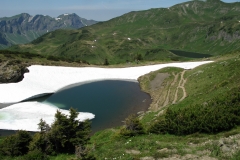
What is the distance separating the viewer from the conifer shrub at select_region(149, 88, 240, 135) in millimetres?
20484

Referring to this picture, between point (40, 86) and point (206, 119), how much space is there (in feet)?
167

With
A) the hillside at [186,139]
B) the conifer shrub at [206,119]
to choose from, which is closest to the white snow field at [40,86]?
the hillside at [186,139]

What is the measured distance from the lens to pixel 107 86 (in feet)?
216

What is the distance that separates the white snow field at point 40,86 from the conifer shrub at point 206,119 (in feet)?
73.0

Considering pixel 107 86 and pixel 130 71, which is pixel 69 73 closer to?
pixel 107 86

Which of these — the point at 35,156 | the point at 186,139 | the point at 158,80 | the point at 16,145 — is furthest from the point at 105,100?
the point at 186,139

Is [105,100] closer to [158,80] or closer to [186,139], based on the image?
[158,80]

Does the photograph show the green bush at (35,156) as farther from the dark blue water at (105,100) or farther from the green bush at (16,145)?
the dark blue water at (105,100)

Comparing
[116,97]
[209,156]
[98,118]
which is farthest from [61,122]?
[116,97]

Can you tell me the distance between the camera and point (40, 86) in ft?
203

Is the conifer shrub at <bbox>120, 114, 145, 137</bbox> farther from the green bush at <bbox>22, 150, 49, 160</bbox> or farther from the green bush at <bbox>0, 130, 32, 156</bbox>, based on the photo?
the green bush at <bbox>0, 130, 32, 156</bbox>

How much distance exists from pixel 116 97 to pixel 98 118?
1399cm

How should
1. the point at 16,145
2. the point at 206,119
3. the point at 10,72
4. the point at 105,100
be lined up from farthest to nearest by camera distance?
1. the point at 10,72
2. the point at 105,100
3. the point at 16,145
4. the point at 206,119

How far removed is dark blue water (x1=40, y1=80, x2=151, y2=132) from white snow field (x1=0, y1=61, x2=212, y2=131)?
2910 millimetres
